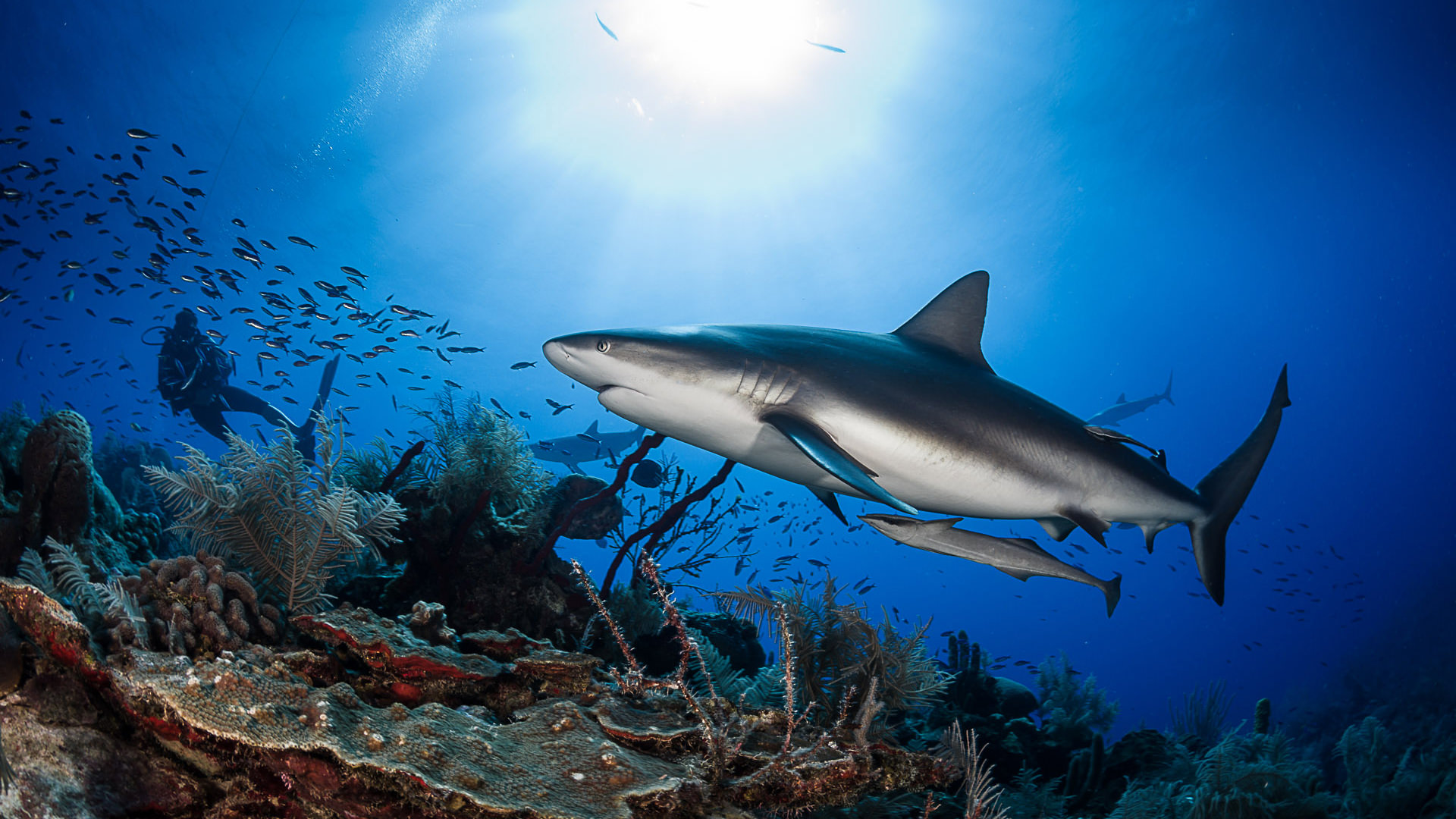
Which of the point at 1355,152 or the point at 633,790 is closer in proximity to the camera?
the point at 633,790

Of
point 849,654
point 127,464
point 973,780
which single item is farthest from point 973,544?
point 127,464

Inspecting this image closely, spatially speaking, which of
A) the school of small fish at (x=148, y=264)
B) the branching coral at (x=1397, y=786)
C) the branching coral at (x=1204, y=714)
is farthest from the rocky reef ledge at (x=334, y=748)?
the branching coral at (x=1204, y=714)

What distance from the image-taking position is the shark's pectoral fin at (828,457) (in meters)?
2.56

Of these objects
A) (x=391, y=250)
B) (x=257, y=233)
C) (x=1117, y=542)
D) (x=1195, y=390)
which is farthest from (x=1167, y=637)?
(x=257, y=233)

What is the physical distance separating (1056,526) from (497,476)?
5.70 meters

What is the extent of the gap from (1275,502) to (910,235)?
9513cm

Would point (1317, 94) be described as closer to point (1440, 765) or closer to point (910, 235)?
point (910, 235)

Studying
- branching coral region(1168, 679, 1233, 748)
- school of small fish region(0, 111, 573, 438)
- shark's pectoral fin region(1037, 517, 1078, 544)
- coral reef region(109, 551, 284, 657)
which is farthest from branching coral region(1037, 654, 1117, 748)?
school of small fish region(0, 111, 573, 438)

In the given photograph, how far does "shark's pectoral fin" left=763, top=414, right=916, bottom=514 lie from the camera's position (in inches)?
101

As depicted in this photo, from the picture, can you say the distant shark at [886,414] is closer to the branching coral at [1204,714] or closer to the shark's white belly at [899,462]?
the shark's white belly at [899,462]

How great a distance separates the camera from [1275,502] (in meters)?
91.6

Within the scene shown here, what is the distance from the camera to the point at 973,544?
3500 millimetres

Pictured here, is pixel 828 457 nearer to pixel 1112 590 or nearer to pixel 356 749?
pixel 356 749

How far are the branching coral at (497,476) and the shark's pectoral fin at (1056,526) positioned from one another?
4.96 meters
